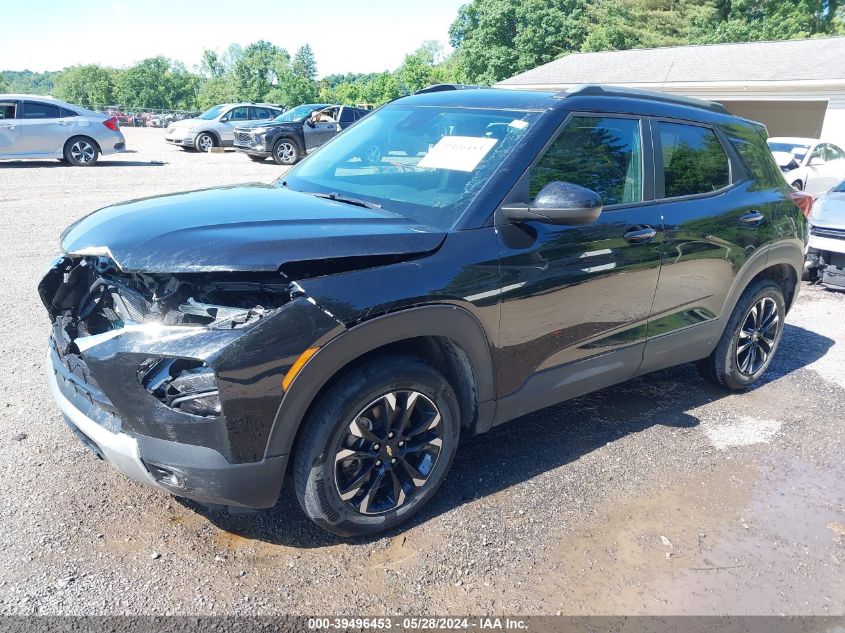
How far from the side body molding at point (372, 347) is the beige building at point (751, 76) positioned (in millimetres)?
19037

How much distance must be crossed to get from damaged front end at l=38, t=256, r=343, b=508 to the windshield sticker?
4.08 ft

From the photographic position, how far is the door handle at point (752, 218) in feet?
14.4

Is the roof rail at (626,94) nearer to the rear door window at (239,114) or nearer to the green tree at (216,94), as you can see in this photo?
the rear door window at (239,114)

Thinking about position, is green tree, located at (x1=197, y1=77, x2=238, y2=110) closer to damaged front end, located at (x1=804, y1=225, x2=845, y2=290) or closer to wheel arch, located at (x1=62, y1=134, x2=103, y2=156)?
wheel arch, located at (x1=62, y1=134, x2=103, y2=156)

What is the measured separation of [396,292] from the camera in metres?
2.80

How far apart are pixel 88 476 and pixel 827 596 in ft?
11.4

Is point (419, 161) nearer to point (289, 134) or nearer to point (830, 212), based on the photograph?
point (830, 212)

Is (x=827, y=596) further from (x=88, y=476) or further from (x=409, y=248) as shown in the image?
Result: (x=88, y=476)

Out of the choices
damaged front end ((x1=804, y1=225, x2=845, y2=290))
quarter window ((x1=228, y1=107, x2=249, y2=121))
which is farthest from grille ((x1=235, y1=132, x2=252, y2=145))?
damaged front end ((x1=804, y1=225, x2=845, y2=290))

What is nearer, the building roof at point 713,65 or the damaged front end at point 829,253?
the damaged front end at point 829,253

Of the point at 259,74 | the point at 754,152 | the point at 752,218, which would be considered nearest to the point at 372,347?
the point at 752,218

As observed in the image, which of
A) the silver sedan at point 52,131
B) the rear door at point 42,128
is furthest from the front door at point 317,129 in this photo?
the rear door at point 42,128

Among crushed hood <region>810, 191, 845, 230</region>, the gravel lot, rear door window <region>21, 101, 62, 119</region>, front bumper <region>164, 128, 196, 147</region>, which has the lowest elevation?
the gravel lot

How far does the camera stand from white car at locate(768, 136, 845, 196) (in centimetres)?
1485
